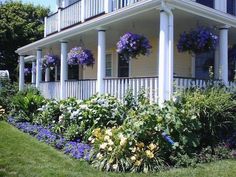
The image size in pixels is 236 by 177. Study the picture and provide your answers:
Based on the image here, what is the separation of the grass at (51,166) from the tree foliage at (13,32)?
23214mm

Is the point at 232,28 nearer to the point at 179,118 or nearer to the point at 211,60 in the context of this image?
the point at 211,60

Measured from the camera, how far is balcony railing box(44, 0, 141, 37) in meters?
13.5

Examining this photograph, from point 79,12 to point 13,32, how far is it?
16929 millimetres

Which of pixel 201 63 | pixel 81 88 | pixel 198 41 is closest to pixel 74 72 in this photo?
pixel 81 88

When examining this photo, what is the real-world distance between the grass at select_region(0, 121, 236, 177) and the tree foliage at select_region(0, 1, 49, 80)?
914 inches

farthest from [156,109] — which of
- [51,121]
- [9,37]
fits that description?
[9,37]

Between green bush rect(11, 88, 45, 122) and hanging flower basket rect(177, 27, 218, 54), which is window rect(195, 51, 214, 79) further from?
green bush rect(11, 88, 45, 122)

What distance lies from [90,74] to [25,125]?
6.05m

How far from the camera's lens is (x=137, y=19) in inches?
433

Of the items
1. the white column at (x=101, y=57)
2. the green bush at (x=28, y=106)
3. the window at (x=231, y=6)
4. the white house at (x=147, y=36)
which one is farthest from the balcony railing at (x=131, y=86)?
the window at (x=231, y=6)

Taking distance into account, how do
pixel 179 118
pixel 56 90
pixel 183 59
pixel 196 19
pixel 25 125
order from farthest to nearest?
1. pixel 56 90
2. pixel 183 59
3. pixel 25 125
4. pixel 196 19
5. pixel 179 118

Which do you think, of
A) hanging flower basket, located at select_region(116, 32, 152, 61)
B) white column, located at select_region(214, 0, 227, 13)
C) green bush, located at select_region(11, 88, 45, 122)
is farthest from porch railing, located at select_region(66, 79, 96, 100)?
white column, located at select_region(214, 0, 227, 13)

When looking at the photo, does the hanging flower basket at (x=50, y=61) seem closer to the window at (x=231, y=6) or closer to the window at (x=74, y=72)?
the window at (x=74, y=72)

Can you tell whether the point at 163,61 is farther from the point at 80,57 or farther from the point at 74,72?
the point at 74,72
